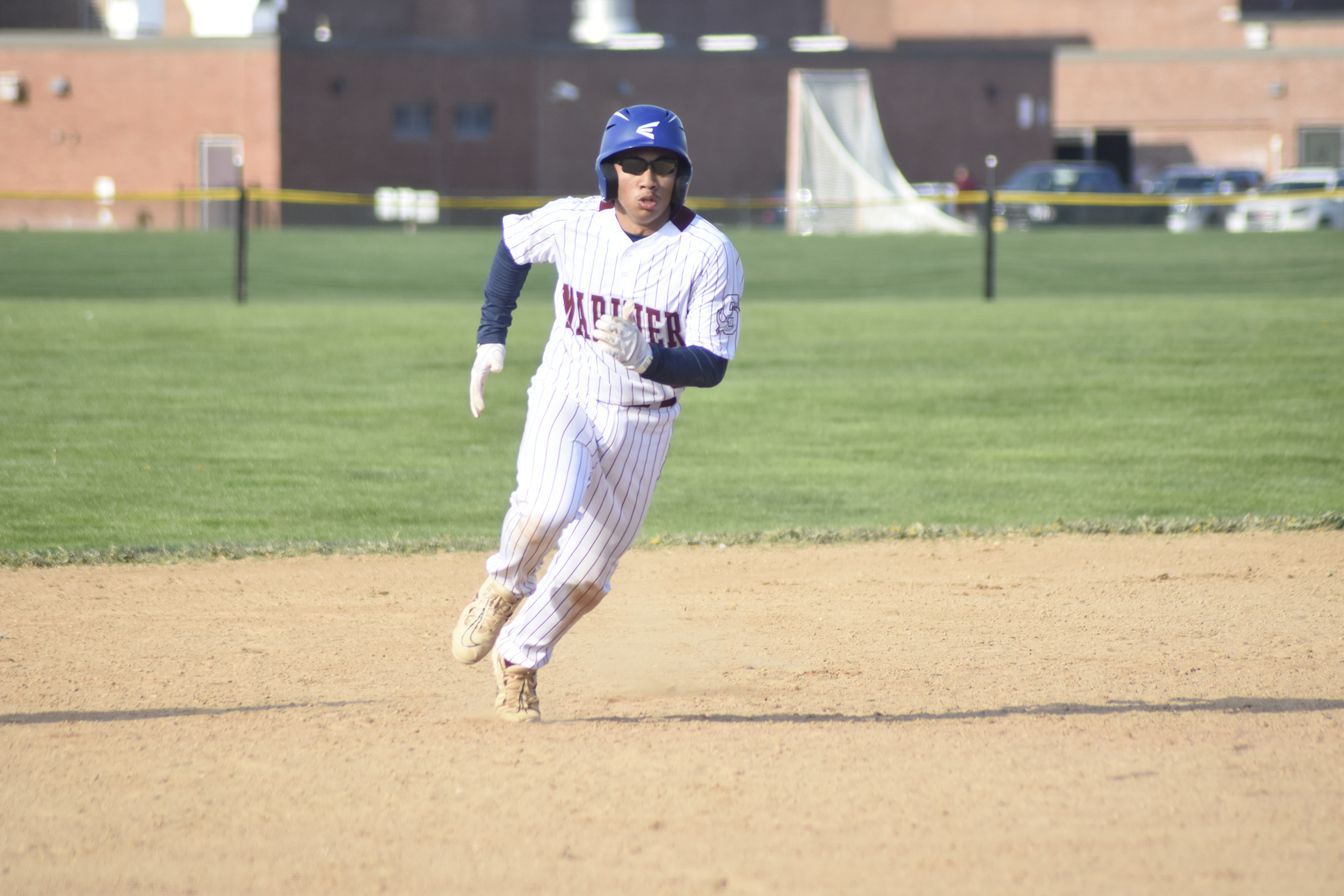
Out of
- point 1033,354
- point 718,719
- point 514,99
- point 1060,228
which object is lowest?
point 718,719

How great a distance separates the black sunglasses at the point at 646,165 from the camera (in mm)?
4270

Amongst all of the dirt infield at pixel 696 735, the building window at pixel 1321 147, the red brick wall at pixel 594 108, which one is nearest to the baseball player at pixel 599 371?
the dirt infield at pixel 696 735

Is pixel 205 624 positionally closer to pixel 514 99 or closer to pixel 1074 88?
pixel 514 99

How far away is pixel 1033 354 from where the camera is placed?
1341cm

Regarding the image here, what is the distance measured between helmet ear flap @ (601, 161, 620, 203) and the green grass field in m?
3.72

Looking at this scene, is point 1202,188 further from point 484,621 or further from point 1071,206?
point 484,621

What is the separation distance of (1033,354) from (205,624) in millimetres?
9125

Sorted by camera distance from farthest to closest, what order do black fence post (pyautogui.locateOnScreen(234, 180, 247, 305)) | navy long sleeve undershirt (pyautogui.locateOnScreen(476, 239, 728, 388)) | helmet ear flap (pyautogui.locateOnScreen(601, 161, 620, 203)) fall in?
black fence post (pyautogui.locateOnScreen(234, 180, 247, 305)), helmet ear flap (pyautogui.locateOnScreen(601, 161, 620, 203)), navy long sleeve undershirt (pyautogui.locateOnScreen(476, 239, 728, 388))

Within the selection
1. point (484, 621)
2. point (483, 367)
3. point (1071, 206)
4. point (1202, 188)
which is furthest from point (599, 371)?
point (1202, 188)

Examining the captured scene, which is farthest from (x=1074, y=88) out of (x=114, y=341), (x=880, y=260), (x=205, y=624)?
(x=205, y=624)

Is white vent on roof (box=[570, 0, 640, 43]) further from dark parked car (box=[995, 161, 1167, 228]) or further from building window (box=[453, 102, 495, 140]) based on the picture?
dark parked car (box=[995, 161, 1167, 228])

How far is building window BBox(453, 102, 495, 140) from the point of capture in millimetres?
38000

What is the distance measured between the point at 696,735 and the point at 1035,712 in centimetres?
111

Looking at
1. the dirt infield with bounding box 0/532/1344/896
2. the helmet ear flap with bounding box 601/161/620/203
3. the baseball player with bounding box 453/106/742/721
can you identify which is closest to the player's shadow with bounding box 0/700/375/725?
the dirt infield with bounding box 0/532/1344/896
